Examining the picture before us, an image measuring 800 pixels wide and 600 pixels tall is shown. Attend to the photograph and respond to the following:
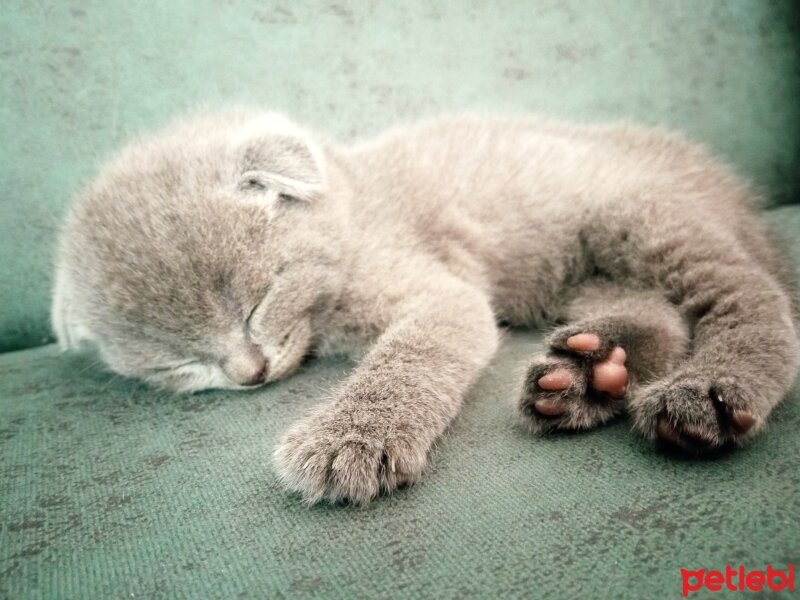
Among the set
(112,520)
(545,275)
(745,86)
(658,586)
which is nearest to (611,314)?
(545,275)

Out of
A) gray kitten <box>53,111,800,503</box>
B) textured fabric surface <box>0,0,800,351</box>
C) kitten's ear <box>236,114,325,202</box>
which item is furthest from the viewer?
textured fabric surface <box>0,0,800,351</box>

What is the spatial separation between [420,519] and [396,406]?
27cm

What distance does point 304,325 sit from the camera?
155 centimetres

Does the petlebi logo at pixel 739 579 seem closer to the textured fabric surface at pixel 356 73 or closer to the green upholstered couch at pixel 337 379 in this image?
the green upholstered couch at pixel 337 379

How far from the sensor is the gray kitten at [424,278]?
1079 mm

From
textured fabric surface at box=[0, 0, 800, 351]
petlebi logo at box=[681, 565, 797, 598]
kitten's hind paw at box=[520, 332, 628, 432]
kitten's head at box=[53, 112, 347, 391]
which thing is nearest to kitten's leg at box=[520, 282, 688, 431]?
kitten's hind paw at box=[520, 332, 628, 432]

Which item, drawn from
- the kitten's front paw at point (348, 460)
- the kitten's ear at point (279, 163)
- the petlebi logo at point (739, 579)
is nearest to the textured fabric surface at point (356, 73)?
the kitten's ear at point (279, 163)

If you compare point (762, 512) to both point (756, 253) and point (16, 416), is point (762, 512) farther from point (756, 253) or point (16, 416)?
point (16, 416)

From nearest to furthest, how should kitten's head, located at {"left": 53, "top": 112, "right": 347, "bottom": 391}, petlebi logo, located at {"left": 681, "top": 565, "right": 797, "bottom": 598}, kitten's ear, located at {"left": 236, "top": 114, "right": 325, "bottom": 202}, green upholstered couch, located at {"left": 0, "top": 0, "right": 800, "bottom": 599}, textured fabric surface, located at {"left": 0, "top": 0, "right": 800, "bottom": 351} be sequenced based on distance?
petlebi logo, located at {"left": 681, "top": 565, "right": 797, "bottom": 598}, green upholstered couch, located at {"left": 0, "top": 0, "right": 800, "bottom": 599}, kitten's head, located at {"left": 53, "top": 112, "right": 347, "bottom": 391}, kitten's ear, located at {"left": 236, "top": 114, "right": 325, "bottom": 202}, textured fabric surface, located at {"left": 0, "top": 0, "right": 800, "bottom": 351}

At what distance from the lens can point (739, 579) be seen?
2.25 feet

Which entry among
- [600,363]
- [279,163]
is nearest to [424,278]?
[279,163]

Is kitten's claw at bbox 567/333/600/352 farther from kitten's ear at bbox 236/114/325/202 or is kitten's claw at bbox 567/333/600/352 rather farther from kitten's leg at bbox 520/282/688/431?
kitten's ear at bbox 236/114/325/202

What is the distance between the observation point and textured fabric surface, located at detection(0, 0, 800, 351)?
193cm

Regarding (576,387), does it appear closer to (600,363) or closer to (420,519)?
(600,363)
